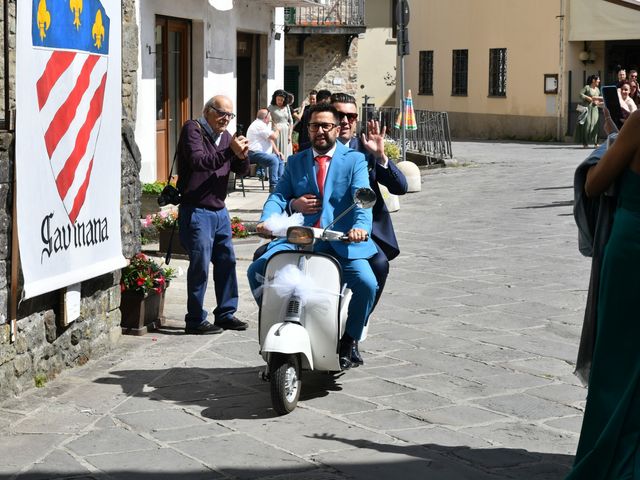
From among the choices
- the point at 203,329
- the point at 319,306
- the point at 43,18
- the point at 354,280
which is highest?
the point at 43,18

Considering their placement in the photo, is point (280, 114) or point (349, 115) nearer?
point (349, 115)

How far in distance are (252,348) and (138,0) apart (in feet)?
27.1

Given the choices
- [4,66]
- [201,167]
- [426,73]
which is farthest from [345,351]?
[426,73]

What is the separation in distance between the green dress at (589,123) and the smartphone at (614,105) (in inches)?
891

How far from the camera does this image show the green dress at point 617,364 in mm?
4652

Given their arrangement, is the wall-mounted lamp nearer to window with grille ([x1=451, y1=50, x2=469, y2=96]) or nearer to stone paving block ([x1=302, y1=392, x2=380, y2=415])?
window with grille ([x1=451, y1=50, x2=469, y2=96])

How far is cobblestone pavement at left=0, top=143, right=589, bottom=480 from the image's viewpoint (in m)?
5.44

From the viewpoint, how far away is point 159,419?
6.19m

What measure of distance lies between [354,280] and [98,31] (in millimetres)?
2130

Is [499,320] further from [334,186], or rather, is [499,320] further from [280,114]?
[280,114]

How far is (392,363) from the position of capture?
24.5ft

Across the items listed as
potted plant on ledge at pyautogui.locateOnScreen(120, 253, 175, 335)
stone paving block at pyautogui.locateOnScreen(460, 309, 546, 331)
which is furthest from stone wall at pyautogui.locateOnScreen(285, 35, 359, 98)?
potted plant on ledge at pyautogui.locateOnScreen(120, 253, 175, 335)

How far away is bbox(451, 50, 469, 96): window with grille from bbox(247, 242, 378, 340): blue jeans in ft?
107

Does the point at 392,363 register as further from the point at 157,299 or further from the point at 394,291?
the point at 394,291
